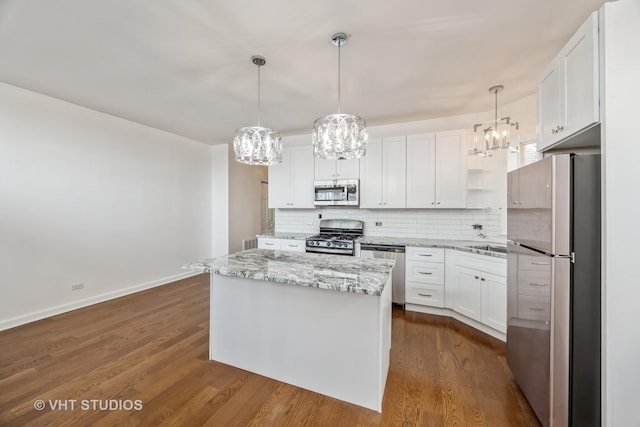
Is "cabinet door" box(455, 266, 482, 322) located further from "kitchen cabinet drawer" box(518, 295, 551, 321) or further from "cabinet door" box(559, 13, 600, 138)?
"cabinet door" box(559, 13, 600, 138)

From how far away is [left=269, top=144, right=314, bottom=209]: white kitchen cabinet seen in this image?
14.8 feet

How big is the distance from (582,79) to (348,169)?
2920 millimetres

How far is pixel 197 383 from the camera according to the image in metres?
2.03

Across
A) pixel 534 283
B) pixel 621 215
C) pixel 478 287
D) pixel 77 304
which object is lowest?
pixel 77 304

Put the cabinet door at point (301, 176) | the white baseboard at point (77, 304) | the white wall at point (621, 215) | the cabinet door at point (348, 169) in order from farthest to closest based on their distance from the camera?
the cabinet door at point (301, 176) → the cabinet door at point (348, 169) → the white baseboard at point (77, 304) → the white wall at point (621, 215)

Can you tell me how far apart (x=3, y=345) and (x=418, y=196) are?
4.95 metres

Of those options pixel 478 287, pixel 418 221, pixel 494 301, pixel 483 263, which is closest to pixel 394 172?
pixel 418 221

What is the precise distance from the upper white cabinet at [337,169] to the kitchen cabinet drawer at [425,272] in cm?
161

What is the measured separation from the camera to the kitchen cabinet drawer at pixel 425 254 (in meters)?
3.34

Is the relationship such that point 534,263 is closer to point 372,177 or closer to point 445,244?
point 445,244

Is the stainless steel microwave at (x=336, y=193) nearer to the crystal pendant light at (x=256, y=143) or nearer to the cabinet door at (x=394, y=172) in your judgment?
the cabinet door at (x=394, y=172)

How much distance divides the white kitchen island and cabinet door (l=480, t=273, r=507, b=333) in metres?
1.41

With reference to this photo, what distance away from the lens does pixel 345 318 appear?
1.84 meters

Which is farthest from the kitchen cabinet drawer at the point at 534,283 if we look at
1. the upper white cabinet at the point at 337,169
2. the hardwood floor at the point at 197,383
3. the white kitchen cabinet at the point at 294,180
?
the white kitchen cabinet at the point at 294,180
